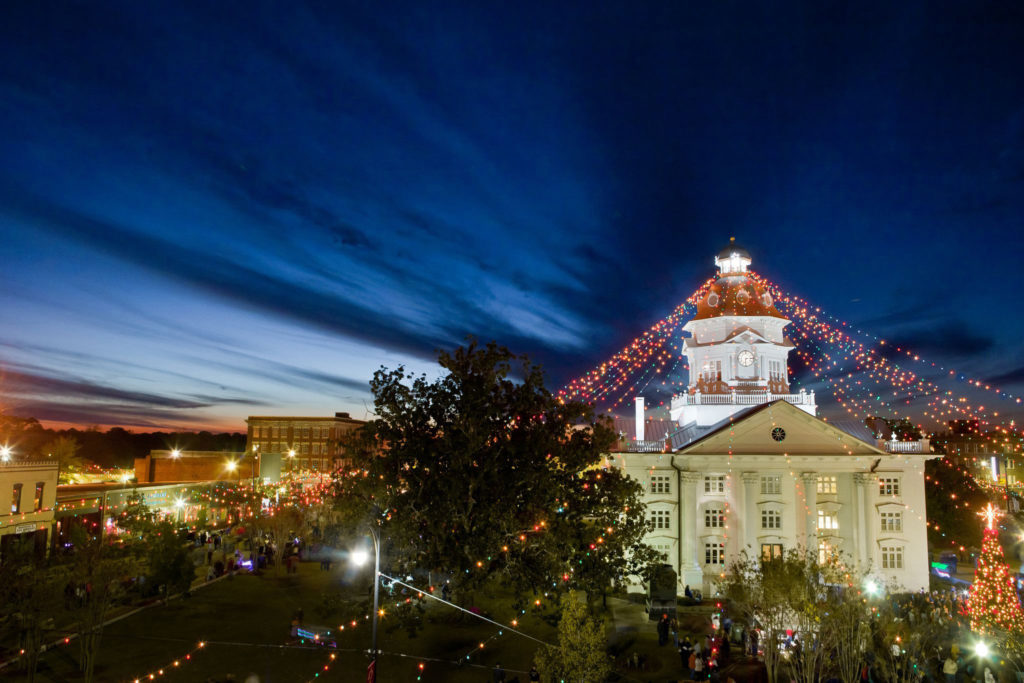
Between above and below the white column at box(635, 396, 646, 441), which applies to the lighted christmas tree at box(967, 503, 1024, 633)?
below

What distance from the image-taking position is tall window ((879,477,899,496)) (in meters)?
41.6

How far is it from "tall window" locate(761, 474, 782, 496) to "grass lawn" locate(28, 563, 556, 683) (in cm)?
1840

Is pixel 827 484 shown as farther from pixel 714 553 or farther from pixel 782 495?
pixel 714 553

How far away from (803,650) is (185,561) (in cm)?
2754

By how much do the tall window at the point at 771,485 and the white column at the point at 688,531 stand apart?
4.11m

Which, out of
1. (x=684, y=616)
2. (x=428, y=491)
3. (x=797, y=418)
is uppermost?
(x=797, y=418)

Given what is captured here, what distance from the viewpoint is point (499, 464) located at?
24.4 metres

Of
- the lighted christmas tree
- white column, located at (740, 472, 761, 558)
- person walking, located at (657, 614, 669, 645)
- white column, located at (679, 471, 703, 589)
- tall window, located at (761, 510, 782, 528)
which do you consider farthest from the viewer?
tall window, located at (761, 510, 782, 528)

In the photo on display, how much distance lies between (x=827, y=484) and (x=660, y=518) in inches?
427

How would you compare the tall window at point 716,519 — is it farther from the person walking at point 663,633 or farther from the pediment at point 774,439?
the person walking at point 663,633

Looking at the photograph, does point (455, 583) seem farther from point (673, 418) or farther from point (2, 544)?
point (673, 418)

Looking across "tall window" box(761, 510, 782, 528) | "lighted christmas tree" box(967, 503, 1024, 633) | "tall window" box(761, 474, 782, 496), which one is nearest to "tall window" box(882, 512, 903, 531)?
"tall window" box(761, 510, 782, 528)

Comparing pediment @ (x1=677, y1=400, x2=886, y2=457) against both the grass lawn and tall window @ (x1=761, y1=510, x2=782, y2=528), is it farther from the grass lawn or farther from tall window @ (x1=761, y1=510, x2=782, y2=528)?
the grass lawn

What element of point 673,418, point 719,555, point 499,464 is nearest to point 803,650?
point 499,464
